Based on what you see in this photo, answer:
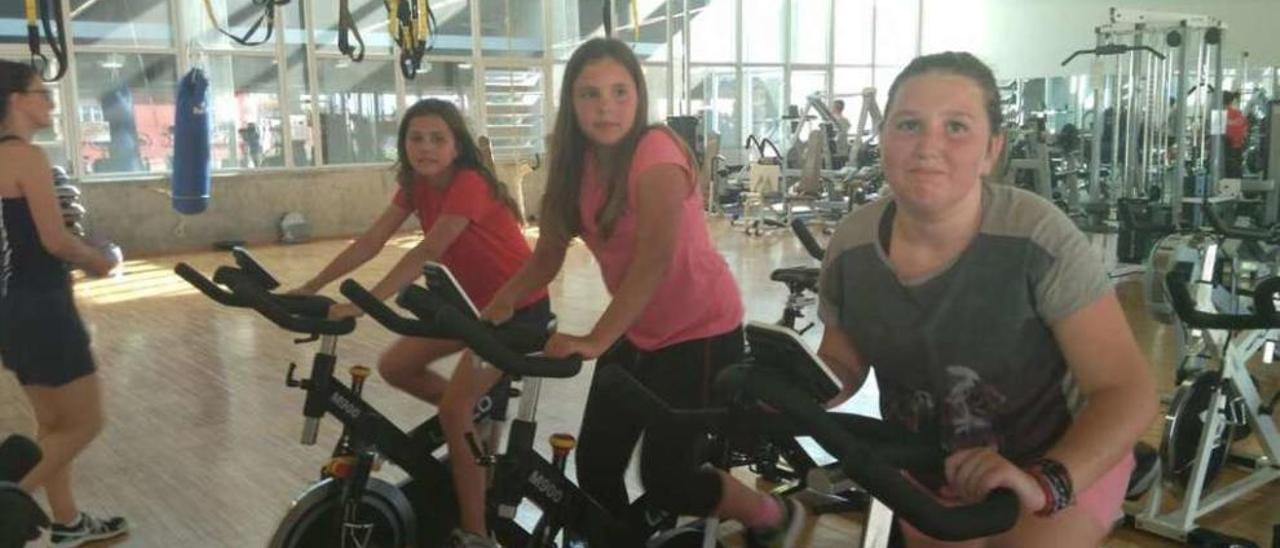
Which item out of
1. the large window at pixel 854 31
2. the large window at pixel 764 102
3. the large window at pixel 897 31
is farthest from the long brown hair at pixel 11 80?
the large window at pixel 897 31

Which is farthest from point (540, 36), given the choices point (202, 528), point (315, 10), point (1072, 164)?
point (202, 528)

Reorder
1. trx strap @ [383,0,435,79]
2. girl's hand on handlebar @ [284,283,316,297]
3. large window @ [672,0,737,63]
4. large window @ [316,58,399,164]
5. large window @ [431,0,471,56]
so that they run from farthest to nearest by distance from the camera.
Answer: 1. large window @ [672,0,737,63]
2. large window @ [431,0,471,56]
3. large window @ [316,58,399,164]
4. trx strap @ [383,0,435,79]
5. girl's hand on handlebar @ [284,283,316,297]

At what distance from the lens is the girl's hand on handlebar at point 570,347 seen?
1.70 meters

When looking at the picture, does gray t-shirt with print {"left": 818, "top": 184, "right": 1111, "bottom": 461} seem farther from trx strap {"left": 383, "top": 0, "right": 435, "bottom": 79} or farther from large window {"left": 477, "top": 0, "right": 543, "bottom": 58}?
large window {"left": 477, "top": 0, "right": 543, "bottom": 58}

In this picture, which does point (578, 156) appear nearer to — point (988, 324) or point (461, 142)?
point (461, 142)

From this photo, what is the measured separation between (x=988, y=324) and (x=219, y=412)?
4047mm

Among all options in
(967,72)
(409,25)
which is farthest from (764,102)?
(967,72)

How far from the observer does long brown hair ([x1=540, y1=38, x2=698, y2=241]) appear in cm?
206

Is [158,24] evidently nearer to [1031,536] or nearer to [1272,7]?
[1031,536]

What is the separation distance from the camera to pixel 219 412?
461 cm

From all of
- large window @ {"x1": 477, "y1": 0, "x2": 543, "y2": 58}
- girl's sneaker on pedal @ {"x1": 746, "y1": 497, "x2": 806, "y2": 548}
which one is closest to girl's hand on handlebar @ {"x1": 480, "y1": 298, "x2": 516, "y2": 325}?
girl's sneaker on pedal @ {"x1": 746, "y1": 497, "x2": 806, "y2": 548}

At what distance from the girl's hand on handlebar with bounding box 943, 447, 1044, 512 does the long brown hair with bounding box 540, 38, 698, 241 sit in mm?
1097

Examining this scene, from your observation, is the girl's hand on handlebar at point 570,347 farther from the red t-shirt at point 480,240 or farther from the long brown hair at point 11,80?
the long brown hair at point 11,80

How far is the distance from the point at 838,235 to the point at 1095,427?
1.53ft
